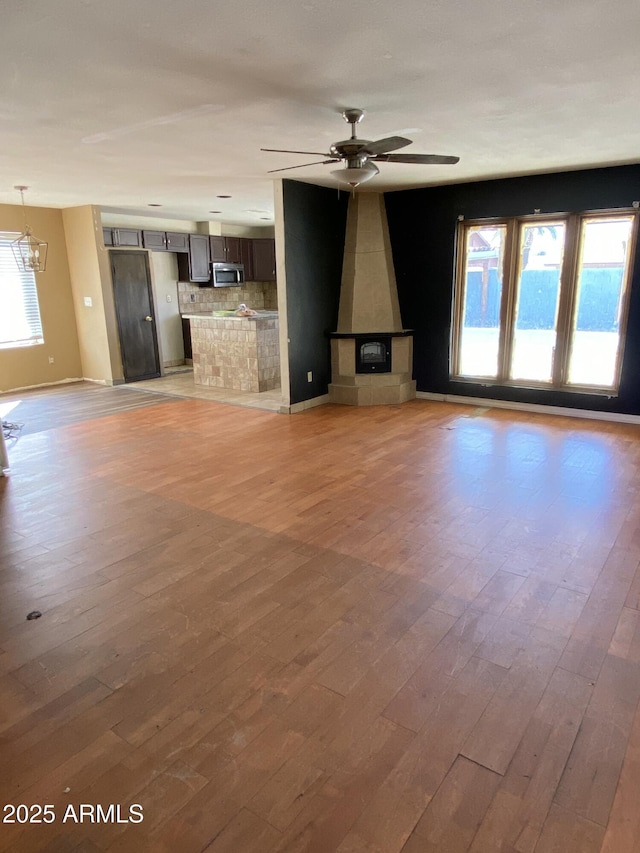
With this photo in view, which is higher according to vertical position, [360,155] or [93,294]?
[360,155]

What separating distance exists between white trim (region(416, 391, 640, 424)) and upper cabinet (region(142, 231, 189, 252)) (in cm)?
484

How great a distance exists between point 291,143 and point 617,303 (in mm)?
3780

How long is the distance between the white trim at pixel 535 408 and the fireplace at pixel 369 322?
50cm

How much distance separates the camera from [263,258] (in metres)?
10.5

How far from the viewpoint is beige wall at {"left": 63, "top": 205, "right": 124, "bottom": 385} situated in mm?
7600

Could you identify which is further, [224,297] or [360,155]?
[224,297]

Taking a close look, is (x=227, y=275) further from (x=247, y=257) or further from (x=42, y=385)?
(x=42, y=385)

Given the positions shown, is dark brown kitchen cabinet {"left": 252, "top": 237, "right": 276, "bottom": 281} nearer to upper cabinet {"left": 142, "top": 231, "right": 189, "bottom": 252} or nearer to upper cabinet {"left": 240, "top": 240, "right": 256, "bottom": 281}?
upper cabinet {"left": 240, "top": 240, "right": 256, "bottom": 281}

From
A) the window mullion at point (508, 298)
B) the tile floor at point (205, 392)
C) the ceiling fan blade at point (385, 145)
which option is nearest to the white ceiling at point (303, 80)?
the ceiling fan blade at point (385, 145)

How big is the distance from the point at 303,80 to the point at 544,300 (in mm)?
4171

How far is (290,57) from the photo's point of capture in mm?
2557

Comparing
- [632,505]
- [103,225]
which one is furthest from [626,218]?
[103,225]

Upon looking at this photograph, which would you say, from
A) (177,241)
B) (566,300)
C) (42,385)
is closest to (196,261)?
(177,241)

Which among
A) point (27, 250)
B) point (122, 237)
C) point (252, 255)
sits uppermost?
point (122, 237)
